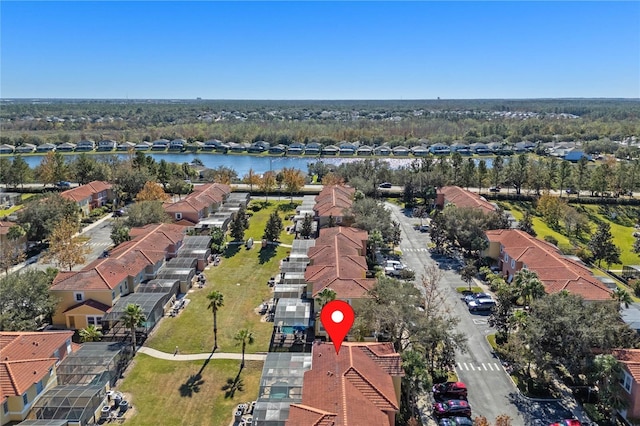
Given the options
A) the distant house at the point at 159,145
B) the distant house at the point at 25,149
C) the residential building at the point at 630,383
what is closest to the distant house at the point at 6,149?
the distant house at the point at 25,149

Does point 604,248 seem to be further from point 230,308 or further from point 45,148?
point 45,148

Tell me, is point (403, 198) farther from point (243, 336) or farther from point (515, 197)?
point (243, 336)

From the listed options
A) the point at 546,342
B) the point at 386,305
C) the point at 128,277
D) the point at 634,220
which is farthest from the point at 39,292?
the point at 634,220

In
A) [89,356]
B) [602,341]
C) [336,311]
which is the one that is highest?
[336,311]

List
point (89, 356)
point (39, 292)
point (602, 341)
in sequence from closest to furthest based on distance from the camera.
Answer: point (602, 341)
point (89, 356)
point (39, 292)

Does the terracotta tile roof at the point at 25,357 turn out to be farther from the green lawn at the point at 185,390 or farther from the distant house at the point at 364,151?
the distant house at the point at 364,151

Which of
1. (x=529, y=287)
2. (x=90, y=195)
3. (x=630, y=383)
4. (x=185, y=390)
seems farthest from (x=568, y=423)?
(x=90, y=195)

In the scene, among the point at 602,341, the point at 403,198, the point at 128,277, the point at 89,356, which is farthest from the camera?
the point at 403,198
